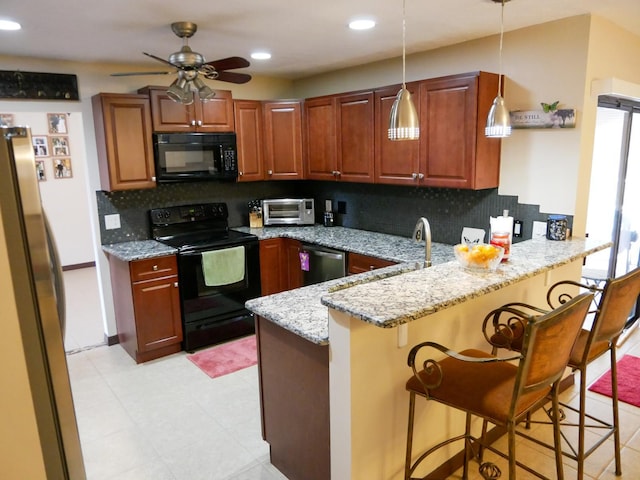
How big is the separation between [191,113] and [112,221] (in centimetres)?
116

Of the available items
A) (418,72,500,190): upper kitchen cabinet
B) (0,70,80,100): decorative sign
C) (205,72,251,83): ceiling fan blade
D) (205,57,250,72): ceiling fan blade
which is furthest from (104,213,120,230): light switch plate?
(418,72,500,190): upper kitchen cabinet

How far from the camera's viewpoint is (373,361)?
6.09ft

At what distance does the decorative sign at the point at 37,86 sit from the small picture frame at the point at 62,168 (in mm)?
3035

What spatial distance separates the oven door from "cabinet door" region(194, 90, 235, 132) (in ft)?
3.57

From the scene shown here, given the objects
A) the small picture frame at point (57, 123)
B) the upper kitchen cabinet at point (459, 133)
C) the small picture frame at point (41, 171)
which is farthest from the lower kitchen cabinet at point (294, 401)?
the small picture frame at point (57, 123)

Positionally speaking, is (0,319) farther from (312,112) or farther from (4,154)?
(312,112)

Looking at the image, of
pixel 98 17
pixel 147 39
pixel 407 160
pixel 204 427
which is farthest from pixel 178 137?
pixel 204 427

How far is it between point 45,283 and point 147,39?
2364 mm

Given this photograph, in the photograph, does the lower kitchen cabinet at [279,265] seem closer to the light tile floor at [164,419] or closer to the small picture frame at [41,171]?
the light tile floor at [164,419]

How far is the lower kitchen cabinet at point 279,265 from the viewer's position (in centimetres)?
427

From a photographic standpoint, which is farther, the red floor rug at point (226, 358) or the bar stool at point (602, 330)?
the red floor rug at point (226, 358)

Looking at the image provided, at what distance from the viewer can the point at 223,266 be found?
390 centimetres

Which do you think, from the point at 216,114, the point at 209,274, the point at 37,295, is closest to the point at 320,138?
the point at 216,114

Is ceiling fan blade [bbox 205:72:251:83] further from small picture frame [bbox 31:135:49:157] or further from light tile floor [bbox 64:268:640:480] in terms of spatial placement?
small picture frame [bbox 31:135:49:157]
